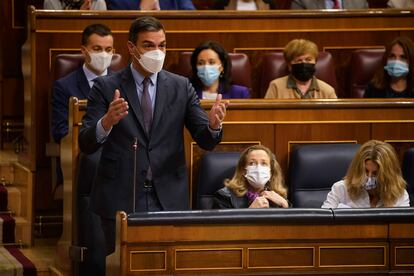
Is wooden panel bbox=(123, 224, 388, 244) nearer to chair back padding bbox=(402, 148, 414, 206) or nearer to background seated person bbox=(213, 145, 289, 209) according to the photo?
background seated person bbox=(213, 145, 289, 209)

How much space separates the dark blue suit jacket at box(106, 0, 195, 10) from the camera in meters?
4.87

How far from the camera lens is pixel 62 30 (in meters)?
4.29

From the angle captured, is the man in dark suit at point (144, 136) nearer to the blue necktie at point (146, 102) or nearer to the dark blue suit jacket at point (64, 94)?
the blue necktie at point (146, 102)

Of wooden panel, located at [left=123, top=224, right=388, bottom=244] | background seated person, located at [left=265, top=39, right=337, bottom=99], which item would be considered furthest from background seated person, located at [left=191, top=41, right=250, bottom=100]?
wooden panel, located at [left=123, top=224, right=388, bottom=244]

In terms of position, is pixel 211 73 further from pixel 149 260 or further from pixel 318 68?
pixel 149 260

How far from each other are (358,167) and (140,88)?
74 cm

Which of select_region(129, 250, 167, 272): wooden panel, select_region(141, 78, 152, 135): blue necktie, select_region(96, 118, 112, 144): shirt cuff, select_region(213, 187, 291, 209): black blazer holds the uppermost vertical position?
select_region(141, 78, 152, 135): blue necktie

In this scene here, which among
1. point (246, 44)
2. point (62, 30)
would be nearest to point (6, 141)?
point (62, 30)

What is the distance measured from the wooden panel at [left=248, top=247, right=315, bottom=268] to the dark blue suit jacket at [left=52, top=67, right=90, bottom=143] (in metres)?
1.30

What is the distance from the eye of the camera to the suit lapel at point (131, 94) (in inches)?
117

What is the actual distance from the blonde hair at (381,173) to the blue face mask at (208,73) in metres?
0.85

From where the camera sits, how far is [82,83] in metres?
3.91

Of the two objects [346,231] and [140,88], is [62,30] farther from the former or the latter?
[346,231]

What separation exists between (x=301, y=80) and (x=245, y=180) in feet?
3.09
